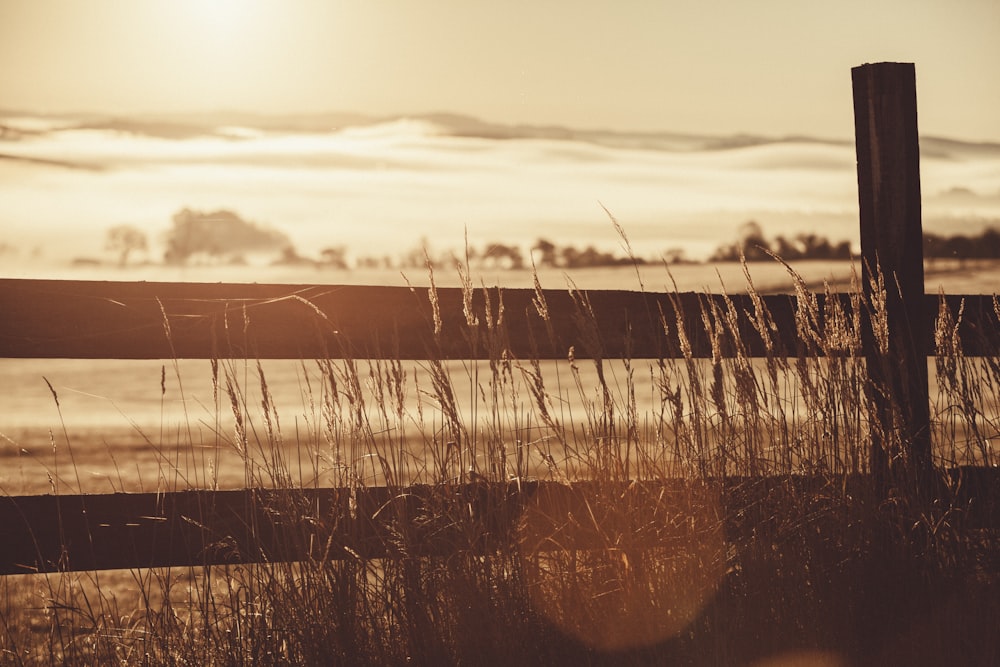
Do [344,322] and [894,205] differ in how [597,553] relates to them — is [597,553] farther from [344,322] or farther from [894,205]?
[894,205]

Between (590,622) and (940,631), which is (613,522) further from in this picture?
(940,631)

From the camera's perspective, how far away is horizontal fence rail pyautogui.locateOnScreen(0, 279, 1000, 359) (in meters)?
2.97

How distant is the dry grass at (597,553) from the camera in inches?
109

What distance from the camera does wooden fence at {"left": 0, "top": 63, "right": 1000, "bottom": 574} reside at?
9.69 feet

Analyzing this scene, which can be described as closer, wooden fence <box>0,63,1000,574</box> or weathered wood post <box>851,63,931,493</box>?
wooden fence <box>0,63,1000,574</box>

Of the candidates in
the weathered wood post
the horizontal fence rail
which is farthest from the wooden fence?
the weathered wood post

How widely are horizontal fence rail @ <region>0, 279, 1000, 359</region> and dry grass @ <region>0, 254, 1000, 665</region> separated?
0.06 meters

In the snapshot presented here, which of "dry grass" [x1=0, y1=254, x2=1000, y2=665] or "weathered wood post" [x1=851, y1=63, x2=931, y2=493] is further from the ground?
"weathered wood post" [x1=851, y1=63, x2=931, y2=493]

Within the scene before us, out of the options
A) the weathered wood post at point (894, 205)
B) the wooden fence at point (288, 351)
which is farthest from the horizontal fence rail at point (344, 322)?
the weathered wood post at point (894, 205)

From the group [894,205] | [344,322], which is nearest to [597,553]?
[344,322]

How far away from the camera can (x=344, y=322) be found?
3.21m

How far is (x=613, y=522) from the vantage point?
9.78 ft

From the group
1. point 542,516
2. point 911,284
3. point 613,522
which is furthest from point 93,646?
point 911,284

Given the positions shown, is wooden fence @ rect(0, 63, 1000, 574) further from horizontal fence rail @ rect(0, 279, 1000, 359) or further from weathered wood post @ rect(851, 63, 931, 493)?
weathered wood post @ rect(851, 63, 931, 493)
